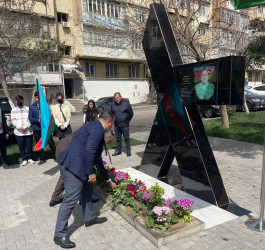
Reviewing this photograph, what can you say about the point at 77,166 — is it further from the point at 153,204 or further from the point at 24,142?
the point at 24,142

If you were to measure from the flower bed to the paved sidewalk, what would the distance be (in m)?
A: 0.10

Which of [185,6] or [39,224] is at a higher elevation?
[185,6]

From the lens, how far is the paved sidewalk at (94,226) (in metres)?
3.19

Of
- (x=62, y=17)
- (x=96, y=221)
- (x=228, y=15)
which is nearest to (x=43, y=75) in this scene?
(x=62, y=17)

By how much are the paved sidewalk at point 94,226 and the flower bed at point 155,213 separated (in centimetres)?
10

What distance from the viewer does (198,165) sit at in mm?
4227

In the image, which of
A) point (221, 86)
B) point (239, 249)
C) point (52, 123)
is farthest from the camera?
point (52, 123)

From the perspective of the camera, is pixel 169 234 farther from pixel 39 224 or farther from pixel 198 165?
pixel 39 224

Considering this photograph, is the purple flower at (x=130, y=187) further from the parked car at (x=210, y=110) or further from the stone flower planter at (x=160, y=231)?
the parked car at (x=210, y=110)

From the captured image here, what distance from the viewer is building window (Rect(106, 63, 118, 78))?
29811 millimetres

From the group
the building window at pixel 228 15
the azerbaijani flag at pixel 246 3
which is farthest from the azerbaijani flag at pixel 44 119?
the building window at pixel 228 15

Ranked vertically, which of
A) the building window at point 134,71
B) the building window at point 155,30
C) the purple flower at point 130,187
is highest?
the building window at point 134,71

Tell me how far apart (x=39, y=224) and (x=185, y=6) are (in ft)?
30.1

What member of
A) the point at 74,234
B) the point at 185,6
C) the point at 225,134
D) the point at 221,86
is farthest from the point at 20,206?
the point at 185,6
